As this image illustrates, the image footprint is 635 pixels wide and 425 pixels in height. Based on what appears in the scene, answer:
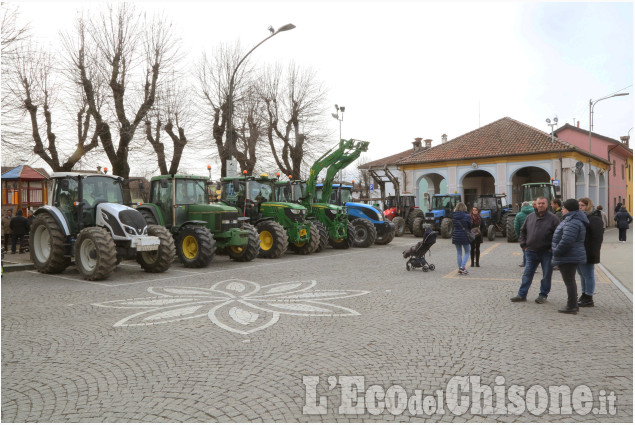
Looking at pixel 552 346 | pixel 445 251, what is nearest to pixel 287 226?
pixel 445 251

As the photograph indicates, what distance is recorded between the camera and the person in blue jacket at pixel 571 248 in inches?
266

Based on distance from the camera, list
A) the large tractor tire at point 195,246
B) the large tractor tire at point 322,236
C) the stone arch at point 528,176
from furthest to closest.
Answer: the stone arch at point 528,176 < the large tractor tire at point 322,236 < the large tractor tire at point 195,246

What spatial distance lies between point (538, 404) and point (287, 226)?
40.0 feet

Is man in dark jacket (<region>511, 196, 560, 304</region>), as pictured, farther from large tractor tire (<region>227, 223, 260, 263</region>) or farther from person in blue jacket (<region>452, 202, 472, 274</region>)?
large tractor tire (<region>227, 223, 260, 263</region>)

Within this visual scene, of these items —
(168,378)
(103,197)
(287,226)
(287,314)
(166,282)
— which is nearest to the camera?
(168,378)

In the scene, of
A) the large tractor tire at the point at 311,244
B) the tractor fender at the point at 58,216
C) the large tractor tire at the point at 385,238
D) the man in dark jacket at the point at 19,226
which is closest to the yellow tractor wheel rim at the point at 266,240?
the large tractor tire at the point at 311,244

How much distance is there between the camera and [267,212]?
15875 mm

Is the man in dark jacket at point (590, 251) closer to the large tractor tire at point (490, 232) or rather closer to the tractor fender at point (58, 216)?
the tractor fender at point (58, 216)

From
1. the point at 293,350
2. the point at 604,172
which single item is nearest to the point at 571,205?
the point at 293,350

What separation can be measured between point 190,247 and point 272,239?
300cm

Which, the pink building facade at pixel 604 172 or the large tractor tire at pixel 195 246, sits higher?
the pink building facade at pixel 604 172

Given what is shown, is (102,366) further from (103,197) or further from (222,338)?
(103,197)

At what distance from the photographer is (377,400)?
3.95 meters

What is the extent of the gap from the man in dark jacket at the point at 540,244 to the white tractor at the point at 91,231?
7.33 m
